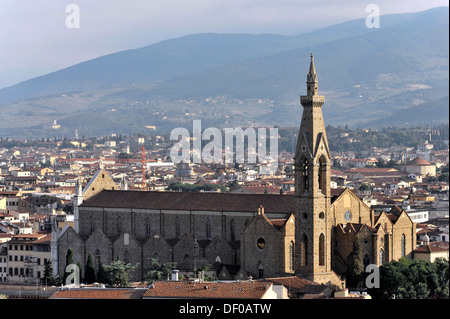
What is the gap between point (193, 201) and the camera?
170ft

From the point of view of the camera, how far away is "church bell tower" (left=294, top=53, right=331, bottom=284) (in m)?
45.8

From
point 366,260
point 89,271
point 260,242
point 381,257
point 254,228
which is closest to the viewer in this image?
point 260,242

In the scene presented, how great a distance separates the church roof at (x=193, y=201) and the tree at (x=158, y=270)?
8.69ft

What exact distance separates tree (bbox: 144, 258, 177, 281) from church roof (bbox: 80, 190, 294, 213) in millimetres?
2649

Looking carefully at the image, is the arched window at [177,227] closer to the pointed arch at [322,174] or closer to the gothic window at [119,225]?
the gothic window at [119,225]

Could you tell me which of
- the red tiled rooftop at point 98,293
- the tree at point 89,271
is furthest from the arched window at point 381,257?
the red tiled rooftop at point 98,293

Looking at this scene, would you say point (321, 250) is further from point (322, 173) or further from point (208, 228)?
point (208, 228)

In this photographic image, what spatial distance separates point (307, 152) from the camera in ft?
151

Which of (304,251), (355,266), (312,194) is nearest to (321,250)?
(304,251)

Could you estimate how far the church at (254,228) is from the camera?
1817 inches

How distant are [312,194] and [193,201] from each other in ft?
23.4
